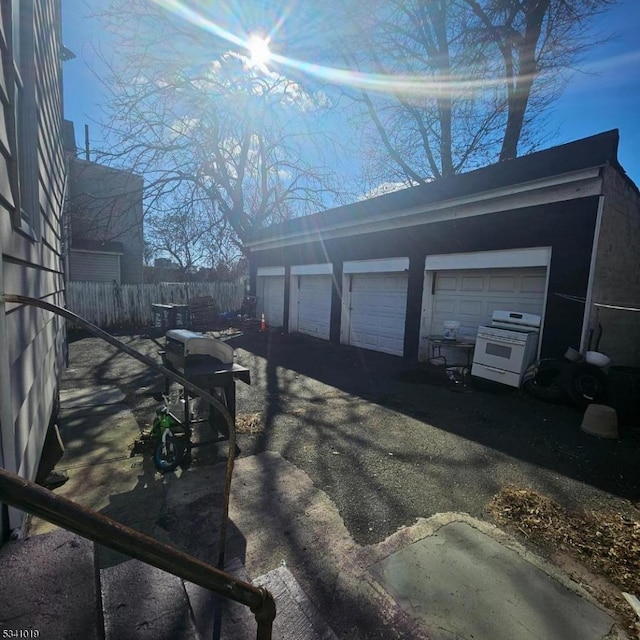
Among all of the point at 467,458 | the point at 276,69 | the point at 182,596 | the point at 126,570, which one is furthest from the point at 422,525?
the point at 276,69

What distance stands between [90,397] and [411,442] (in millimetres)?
4754

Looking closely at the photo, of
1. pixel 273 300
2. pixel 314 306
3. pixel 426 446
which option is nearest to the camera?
pixel 426 446

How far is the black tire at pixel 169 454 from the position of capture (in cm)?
322

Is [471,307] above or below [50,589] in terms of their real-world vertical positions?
above

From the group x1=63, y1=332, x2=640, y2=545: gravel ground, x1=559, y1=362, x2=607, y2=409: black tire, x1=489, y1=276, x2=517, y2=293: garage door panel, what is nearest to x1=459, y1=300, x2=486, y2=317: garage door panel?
x1=489, y1=276, x2=517, y2=293: garage door panel

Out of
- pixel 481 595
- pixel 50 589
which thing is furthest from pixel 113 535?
pixel 481 595

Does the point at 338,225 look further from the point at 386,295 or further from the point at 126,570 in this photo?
the point at 126,570

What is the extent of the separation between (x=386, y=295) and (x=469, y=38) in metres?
9.33

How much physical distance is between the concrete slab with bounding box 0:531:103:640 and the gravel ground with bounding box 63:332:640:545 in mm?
1669

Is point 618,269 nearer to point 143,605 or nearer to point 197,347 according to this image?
point 197,347

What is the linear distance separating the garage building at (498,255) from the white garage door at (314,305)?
0.14m

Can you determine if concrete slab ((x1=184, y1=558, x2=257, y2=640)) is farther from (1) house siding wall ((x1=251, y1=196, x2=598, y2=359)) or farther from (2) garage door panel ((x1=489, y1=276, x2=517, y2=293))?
(2) garage door panel ((x1=489, y1=276, x2=517, y2=293))

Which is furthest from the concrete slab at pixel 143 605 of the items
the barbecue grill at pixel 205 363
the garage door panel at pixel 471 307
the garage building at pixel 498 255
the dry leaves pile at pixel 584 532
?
the garage door panel at pixel 471 307

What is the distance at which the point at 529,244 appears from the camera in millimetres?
6277
